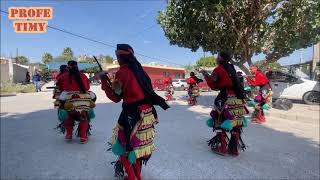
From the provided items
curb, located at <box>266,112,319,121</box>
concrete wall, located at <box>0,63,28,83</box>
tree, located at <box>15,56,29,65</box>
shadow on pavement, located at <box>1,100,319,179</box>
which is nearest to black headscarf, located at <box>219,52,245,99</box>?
shadow on pavement, located at <box>1,100,319,179</box>

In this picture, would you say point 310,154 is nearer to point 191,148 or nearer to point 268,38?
point 191,148

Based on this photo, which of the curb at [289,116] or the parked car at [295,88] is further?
the parked car at [295,88]

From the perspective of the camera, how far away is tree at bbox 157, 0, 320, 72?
14547mm

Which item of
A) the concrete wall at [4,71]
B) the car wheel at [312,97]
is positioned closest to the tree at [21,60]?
the concrete wall at [4,71]

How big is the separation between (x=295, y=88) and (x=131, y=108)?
14832mm

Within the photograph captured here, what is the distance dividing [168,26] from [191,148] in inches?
498

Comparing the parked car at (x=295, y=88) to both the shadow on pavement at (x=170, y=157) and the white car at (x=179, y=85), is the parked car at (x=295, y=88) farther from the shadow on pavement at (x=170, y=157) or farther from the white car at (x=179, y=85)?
the white car at (x=179, y=85)

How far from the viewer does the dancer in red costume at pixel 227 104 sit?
641 cm

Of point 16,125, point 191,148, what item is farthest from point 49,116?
point 191,148

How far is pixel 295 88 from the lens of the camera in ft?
57.9

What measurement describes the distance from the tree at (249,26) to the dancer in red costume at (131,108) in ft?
30.4

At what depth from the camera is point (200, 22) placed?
604 inches

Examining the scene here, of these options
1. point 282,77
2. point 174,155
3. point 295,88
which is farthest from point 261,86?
point 282,77

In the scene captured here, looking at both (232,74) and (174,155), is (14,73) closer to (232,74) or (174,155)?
(174,155)
